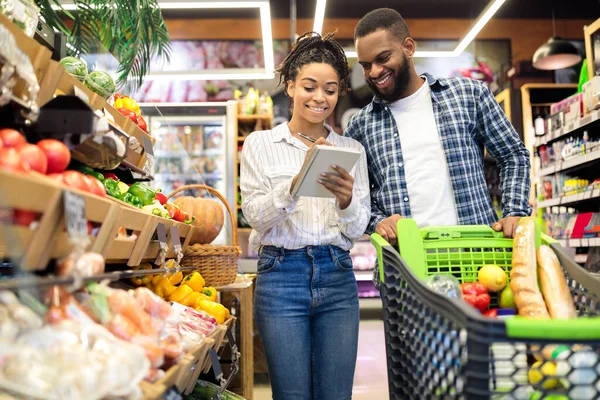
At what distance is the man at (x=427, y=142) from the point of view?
210 centimetres

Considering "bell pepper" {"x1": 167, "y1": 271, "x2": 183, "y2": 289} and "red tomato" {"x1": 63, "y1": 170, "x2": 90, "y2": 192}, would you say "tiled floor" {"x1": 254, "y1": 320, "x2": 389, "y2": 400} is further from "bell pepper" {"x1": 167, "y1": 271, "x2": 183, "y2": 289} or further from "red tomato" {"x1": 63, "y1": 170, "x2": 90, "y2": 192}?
"red tomato" {"x1": 63, "y1": 170, "x2": 90, "y2": 192}

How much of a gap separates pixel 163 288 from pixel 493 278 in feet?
4.20

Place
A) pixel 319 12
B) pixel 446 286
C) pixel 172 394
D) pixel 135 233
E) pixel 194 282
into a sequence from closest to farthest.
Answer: pixel 172 394, pixel 446 286, pixel 135 233, pixel 194 282, pixel 319 12

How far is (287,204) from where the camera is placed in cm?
184

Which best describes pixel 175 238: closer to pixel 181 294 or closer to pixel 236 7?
pixel 181 294

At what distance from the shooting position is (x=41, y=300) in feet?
3.26

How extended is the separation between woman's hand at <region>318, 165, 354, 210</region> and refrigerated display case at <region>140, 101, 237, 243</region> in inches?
212

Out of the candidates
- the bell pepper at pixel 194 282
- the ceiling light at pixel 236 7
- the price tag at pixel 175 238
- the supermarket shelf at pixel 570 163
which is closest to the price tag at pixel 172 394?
the price tag at pixel 175 238

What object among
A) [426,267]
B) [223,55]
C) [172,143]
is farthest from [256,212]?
[223,55]

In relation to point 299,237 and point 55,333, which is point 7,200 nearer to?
point 55,333

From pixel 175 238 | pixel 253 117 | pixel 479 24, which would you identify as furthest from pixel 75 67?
pixel 253 117

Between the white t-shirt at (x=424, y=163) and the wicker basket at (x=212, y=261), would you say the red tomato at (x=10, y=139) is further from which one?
the wicker basket at (x=212, y=261)

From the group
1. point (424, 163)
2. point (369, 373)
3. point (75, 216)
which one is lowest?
point (369, 373)

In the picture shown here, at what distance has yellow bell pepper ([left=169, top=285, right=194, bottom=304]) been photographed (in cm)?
229
